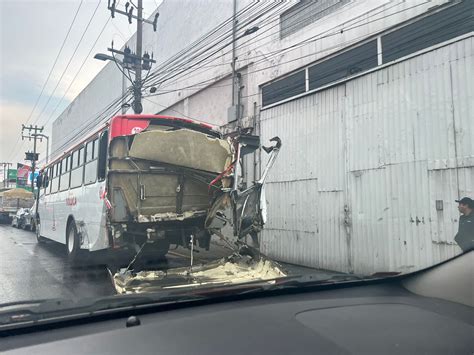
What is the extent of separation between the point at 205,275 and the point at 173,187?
2193mm

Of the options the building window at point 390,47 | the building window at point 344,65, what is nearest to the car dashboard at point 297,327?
the building window at point 390,47

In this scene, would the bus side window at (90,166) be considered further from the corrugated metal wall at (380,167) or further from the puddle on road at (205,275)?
the corrugated metal wall at (380,167)

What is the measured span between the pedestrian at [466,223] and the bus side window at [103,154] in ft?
20.4

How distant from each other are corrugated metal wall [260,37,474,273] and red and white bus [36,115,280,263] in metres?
2.81

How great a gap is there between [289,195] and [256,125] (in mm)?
2992

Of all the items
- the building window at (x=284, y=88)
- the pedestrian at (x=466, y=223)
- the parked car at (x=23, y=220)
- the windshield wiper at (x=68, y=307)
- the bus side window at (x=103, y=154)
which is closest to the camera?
the windshield wiper at (x=68, y=307)

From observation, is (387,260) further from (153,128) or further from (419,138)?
(153,128)

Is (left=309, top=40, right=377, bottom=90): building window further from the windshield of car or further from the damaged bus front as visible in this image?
the damaged bus front

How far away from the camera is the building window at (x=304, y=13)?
9.90 m

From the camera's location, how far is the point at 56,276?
7457mm

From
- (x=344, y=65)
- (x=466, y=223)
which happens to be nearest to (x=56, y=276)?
(x=466, y=223)

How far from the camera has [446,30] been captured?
725 cm

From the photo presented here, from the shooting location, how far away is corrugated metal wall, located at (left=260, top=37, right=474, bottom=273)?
6.92 metres

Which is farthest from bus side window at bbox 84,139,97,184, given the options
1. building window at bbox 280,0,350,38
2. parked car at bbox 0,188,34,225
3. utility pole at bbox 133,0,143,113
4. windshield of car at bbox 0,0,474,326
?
parked car at bbox 0,188,34,225
